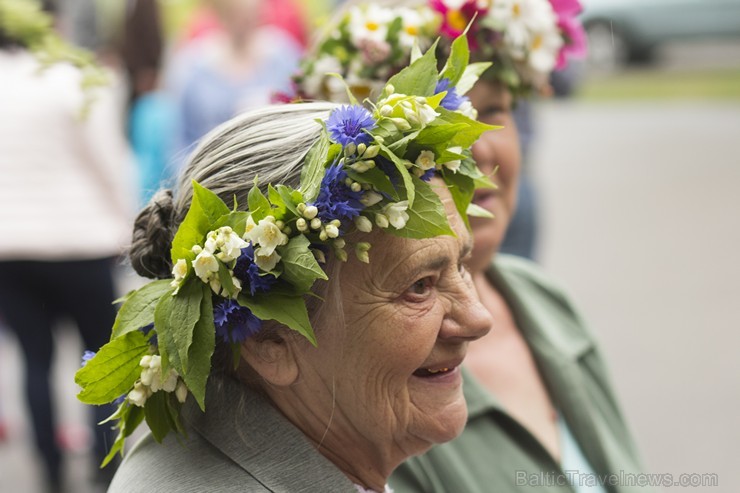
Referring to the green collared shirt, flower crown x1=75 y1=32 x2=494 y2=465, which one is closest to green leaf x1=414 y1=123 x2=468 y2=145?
flower crown x1=75 y1=32 x2=494 y2=465

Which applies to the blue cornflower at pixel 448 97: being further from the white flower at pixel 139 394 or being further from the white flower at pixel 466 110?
the white flower at pixel 139 394

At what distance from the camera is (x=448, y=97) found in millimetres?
2064

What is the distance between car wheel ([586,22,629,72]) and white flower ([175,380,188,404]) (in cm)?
1656

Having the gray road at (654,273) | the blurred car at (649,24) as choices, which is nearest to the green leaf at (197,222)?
the gray road at (654,273)

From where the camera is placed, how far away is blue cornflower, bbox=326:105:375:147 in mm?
1885

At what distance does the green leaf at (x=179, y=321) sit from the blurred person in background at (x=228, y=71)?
3.86m

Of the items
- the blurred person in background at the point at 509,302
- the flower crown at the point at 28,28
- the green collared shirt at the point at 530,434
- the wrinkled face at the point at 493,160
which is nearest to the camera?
the green collared shirt at the point at 530,434

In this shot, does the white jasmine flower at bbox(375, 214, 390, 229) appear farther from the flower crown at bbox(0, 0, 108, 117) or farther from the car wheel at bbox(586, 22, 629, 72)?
the car wheel at bbox(586, 22, 629, 72)

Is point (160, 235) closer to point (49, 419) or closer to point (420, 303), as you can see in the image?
point (420, 303)

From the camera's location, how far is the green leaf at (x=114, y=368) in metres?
1.95

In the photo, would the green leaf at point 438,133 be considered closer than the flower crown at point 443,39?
Yes

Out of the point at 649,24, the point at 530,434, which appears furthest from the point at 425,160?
the point at 649,24

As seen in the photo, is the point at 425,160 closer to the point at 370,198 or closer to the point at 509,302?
the point at 370,198

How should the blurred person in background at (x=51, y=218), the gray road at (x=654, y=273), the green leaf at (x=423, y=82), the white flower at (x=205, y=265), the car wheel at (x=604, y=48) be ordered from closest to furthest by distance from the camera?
the white flower at (x=205, y=265)
the green leaf at (x=423, y=82)
the blurred person in background at (x=51, y=218)
the gray road at (x=654, y=273)
the car wheel at (x=604, y=48)
